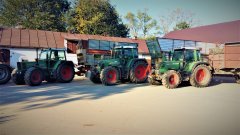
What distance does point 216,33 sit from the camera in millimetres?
33000

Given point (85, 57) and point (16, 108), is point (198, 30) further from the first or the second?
point (16, 108)

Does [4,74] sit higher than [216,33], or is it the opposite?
[216,33]

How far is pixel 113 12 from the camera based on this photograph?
37906mm

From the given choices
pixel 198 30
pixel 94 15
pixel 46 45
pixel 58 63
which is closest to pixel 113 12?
pixel 94 15

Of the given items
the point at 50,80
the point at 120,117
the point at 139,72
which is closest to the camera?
the point at 120,117

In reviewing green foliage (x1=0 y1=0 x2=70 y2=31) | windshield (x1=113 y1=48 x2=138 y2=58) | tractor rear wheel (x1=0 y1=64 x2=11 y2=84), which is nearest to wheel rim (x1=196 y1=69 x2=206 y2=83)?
windshield (x1=113 y1=48 x2=138 y2=58)

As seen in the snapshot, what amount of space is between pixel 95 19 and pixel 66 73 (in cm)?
2134

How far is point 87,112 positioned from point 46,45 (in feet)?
64.1

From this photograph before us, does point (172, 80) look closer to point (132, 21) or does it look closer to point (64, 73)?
point (64, 73)

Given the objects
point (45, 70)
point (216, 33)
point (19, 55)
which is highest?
point (216, 33)

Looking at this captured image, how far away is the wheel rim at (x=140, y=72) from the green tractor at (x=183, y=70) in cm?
142

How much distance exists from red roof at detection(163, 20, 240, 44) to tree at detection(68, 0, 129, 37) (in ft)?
35.5

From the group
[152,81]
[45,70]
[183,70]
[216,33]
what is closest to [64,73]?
[45,70]

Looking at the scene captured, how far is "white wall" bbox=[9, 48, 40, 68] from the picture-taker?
2184cm
